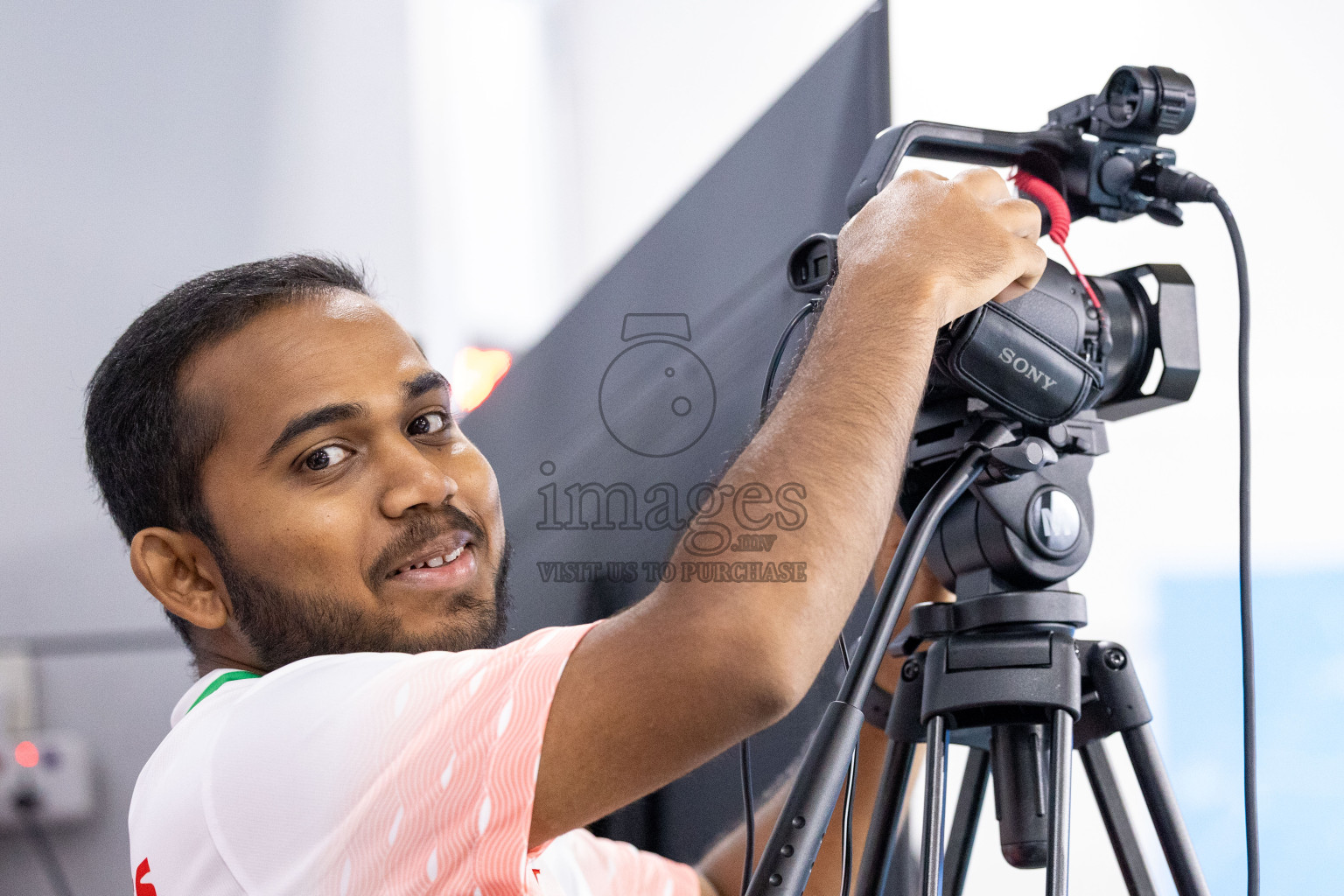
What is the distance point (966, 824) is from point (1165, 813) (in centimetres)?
19

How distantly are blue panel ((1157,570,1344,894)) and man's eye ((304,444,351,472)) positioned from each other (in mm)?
1015

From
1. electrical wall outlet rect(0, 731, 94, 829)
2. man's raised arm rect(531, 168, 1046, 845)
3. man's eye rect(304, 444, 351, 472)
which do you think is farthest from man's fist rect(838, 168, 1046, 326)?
electrical wall outlet rect(0, 731, 94, 829)

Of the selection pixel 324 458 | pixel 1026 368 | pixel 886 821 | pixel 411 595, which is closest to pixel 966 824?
pixel 886 821

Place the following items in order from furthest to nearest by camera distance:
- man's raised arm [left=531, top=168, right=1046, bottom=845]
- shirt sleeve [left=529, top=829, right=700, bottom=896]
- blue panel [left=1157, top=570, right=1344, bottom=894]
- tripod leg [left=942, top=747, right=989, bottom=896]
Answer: blue panel [left=1157, top=570, right=1344, bottom=894], shirt sleeve [left=529, top=829, right=700, bottom=896], tripod leg [left=942, top=747, right=989, bottom=896], man's raised arm [left=531, top=168, right=1046, bottom=845]

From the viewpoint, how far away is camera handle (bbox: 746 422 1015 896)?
574 mm

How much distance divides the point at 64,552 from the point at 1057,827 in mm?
1031

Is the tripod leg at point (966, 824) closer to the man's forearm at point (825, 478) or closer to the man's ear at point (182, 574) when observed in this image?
the man's forearm at point (825, 478)

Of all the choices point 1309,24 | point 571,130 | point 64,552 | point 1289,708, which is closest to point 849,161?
point 571,130

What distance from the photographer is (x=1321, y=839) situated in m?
1.17

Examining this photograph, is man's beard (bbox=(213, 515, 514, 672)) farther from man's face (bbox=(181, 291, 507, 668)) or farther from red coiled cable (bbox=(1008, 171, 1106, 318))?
red coiled cable (bbox=(1008, 171, 1106, 318))

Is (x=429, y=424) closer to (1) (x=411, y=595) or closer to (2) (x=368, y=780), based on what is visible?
(1) (x=411, y=595)

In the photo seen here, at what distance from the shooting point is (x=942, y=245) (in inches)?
27.4

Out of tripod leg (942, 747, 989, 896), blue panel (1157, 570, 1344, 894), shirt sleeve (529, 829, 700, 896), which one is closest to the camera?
tripod leg (942, 747, 989, 896)

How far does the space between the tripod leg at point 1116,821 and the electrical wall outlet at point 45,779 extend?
1013mm
